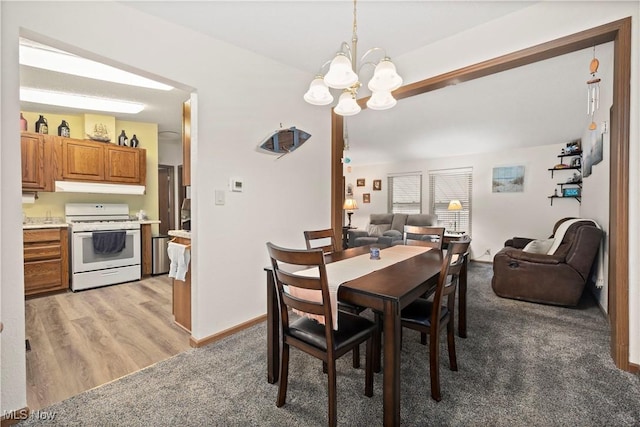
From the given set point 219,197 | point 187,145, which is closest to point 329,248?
point 219,197

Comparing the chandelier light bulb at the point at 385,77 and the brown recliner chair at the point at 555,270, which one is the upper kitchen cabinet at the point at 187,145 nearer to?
the chandelier light bulb at the point at 385,77

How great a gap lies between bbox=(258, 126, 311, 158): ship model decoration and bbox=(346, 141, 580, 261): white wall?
4.63 meters

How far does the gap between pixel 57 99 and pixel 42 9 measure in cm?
261

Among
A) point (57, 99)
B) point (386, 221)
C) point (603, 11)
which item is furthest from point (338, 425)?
point (386, 221)

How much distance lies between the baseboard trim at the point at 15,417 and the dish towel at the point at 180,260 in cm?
115

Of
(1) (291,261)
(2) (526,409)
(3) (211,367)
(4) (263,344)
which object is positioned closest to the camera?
(1) (291,261)

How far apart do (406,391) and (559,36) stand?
8.49ft

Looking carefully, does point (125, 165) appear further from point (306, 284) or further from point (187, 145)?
point (306, 284)

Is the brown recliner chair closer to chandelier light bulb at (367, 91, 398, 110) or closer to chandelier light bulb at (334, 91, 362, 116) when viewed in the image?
chandelier light bulb at (367, 91, 398, 110)

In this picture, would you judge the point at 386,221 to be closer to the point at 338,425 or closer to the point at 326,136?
the point at 326,136

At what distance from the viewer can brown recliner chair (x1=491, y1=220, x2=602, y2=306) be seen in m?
3.03

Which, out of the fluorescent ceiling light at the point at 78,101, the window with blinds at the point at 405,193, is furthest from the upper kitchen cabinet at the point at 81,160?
the window with blinds at the point at 405,193

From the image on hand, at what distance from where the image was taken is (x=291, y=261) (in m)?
1.38

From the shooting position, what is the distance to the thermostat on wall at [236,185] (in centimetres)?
251
